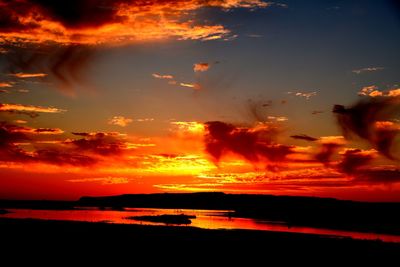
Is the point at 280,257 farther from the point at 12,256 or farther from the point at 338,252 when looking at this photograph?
the point at 12,256

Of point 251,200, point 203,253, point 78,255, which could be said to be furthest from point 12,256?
point 251,200

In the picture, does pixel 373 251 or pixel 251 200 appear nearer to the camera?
pixel 373 251

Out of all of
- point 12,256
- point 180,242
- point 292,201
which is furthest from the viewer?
point 292,201

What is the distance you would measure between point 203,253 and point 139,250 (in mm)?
4481

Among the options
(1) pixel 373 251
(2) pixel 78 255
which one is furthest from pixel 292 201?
(2) pixel 78 255

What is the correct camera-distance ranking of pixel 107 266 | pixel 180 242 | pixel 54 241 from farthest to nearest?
pixel 180 242 < pixel 54 241 < pixel 107 266

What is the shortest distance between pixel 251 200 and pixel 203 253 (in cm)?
15285

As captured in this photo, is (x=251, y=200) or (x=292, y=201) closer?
(x=292, y=201)

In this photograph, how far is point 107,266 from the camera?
22.1m

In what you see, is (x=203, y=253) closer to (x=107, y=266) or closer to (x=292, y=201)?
(x=107, y=266)

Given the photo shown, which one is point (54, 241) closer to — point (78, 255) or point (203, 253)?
point (78, 255)

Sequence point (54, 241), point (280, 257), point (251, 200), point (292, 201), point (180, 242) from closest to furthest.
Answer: point (280, 257) → point (54, 241) → point (180, 242) → point (292, 201) → point (251, 200)

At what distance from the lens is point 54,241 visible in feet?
106

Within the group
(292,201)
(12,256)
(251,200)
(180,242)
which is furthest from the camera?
(251,200)
